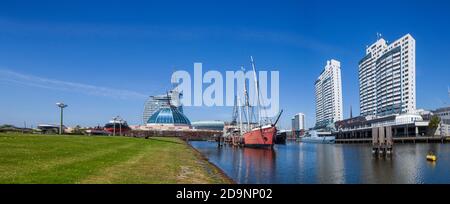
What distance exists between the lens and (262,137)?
107 m

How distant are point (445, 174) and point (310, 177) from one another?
13.4m

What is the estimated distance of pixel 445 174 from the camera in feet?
130

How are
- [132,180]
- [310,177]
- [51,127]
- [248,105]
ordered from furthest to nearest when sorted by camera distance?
[51,127] → [248,105] → [310,177] → [132,180]

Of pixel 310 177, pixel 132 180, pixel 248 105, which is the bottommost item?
pixel 310 177

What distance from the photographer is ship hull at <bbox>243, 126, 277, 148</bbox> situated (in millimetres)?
104000

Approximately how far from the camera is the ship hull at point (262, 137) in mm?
104000
